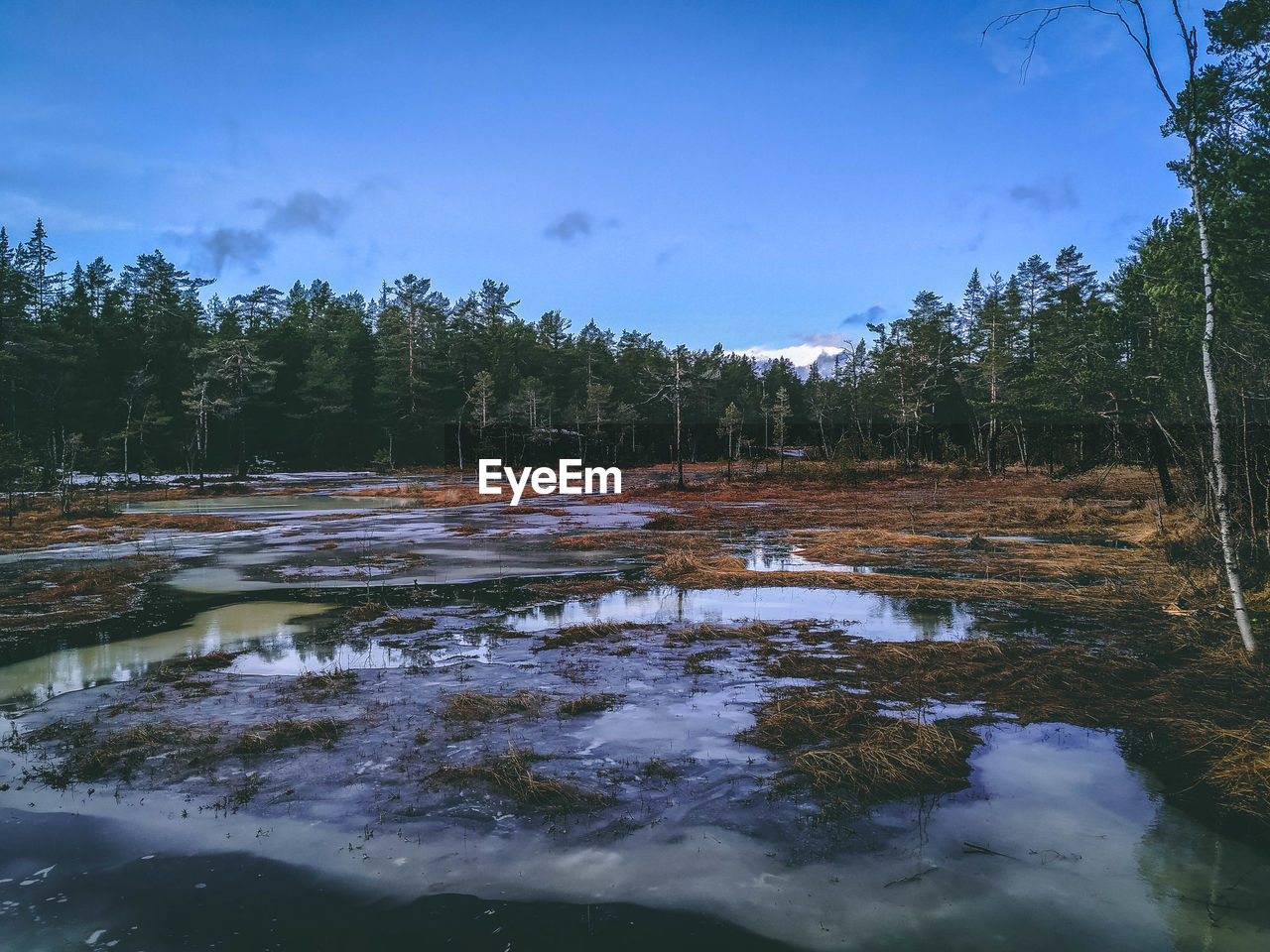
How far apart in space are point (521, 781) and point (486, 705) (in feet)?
5.96

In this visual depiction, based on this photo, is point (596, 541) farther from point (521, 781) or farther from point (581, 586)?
point (521, 781)

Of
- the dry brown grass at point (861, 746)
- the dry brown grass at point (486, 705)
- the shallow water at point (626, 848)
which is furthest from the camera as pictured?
the dry brown grass at point (486, 705)

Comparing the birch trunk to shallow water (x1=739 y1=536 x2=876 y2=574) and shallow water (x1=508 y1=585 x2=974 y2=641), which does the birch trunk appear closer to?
shallow water (x1=508 y1=585 x2=974 y2=641)

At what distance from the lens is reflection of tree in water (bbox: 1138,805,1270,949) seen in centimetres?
383

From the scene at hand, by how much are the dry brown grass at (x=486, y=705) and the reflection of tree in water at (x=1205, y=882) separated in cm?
527

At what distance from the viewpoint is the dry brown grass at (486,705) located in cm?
698

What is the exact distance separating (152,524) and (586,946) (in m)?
28.9

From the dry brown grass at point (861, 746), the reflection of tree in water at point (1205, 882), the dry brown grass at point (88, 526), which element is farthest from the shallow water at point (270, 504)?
the reflection of tree in water at point (1205, 882)

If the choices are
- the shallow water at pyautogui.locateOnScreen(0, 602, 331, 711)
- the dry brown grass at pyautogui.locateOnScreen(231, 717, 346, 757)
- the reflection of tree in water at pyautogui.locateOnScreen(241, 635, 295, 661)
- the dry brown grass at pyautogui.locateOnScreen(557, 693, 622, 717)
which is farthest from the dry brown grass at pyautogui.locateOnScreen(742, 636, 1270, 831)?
the shallow water at pyautogui.locateOnScreen(0, 602, 331, 711)

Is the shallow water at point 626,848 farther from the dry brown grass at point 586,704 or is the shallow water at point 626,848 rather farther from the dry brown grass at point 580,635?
the dry brown grass at point 580,635

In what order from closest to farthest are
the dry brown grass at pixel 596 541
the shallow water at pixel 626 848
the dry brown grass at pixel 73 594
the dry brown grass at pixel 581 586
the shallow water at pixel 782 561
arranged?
the shallow water at pixel 626 848 → the dry brown grass at pixel 73 594 → the dry brown grass at pixel 581 586 → the shallow water at pixel 782 561 → the dry brown grass at pixel 596 541

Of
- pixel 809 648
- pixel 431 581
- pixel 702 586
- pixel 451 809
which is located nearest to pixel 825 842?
pixel 451 809

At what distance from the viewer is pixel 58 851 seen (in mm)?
4707

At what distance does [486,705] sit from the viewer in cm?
719
